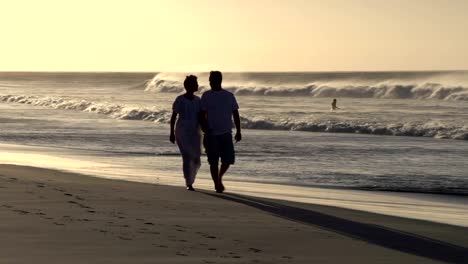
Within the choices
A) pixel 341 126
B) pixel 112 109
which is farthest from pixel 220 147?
pixel 112 109

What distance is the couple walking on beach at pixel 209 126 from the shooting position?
11289 mm

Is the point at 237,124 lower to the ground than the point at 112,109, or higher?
higher

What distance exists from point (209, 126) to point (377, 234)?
12.2 ft

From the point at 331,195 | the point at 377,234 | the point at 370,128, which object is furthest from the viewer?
the point at 370,128

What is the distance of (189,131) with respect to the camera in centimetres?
1155

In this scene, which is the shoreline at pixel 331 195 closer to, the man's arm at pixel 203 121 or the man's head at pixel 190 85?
the man's arm at pixel 203 121

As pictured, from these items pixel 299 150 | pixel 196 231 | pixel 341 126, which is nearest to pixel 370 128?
pixel 341 126

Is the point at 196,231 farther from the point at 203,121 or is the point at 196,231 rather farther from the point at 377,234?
the point at 203,121

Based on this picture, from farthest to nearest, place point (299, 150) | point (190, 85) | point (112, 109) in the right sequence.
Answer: point (112, 109) < point (299, 150) < point (190, 85)

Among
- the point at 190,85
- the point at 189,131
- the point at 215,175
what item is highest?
the point at 190,85

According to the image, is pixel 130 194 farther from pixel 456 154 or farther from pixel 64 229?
pixel 456 154

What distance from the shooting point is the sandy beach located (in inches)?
261

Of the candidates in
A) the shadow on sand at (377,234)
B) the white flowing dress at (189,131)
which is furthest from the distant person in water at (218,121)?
the shadow on sand at (377,234)

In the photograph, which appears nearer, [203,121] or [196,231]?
[196,231]
